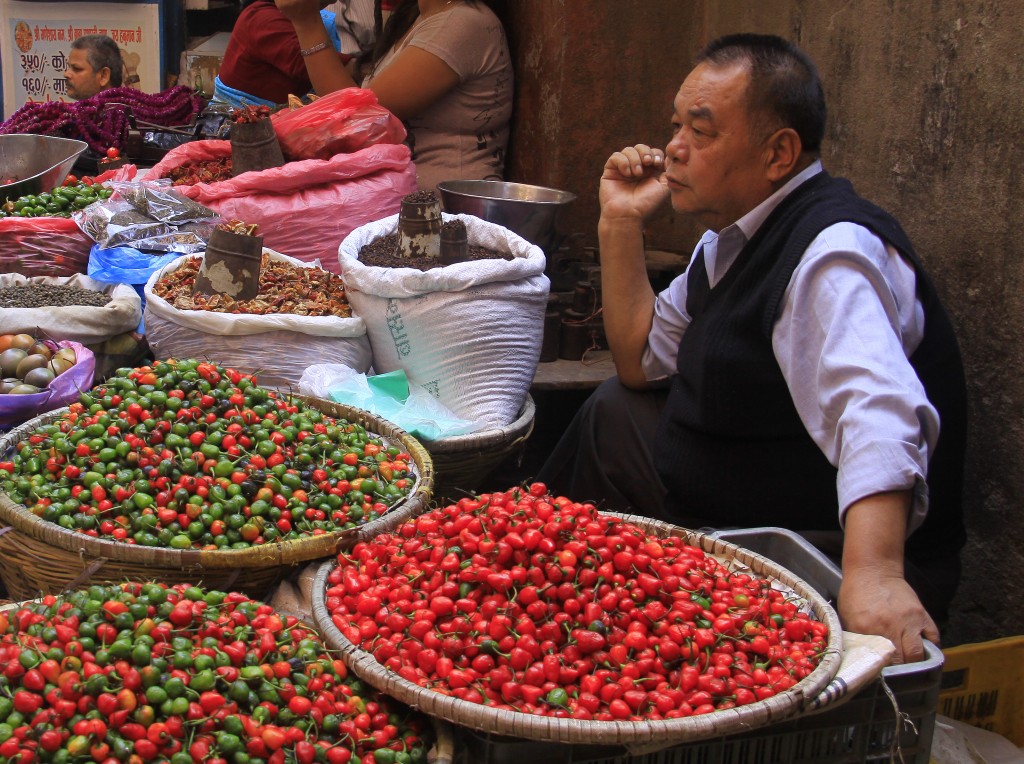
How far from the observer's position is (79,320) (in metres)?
3.14

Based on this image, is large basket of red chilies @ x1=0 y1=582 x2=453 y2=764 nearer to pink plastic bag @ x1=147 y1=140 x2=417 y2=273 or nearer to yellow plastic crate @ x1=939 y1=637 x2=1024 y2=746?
yellow plastic crate @ x1=939 y1=637 x2=1024 y2=746

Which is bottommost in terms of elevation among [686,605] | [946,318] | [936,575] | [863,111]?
[936,575]

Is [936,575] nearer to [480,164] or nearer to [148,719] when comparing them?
[148,719]

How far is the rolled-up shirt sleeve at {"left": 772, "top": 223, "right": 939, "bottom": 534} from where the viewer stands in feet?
6.18

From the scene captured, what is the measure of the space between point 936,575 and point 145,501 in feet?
5.50

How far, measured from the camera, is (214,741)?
1.56 m

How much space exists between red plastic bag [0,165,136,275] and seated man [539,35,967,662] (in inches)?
87.9

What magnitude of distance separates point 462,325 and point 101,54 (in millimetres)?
5343

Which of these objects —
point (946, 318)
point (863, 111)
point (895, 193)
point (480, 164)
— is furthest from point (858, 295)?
point (480, 164)

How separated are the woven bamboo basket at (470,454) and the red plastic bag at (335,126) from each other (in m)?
1.55


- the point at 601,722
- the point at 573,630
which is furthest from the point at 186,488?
the point at 601,722

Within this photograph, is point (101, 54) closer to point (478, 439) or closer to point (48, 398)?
point (48, 398)

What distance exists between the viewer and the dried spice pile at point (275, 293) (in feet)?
9.98

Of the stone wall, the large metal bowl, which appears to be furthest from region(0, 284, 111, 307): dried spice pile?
the stone wall
